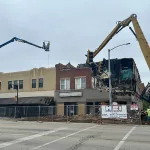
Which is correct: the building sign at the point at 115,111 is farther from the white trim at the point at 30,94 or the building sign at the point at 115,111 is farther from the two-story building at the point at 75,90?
the white trim at the point at 30,94

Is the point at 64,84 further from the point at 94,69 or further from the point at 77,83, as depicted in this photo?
the point at 94,69

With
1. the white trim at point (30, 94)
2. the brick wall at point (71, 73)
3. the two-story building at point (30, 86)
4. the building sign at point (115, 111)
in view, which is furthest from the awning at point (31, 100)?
the building sign at point (115, 111)

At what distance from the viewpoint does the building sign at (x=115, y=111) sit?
34.1m

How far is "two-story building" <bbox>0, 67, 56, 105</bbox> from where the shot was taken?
179 feet

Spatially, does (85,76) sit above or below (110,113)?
above

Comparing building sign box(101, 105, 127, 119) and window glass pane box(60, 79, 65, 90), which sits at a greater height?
window glass pane box(60, 79, 65, 90)

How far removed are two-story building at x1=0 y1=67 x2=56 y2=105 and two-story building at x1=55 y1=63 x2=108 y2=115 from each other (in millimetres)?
1205

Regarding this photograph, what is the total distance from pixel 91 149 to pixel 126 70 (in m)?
39.1

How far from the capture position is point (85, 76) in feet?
171

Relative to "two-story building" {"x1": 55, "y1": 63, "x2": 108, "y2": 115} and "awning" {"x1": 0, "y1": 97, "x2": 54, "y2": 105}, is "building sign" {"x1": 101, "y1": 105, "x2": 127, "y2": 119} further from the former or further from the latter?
"awning" {"x1": 0, "y1": 97, "x2": 54, "y2": 105}

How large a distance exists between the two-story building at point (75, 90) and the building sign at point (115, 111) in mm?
14757

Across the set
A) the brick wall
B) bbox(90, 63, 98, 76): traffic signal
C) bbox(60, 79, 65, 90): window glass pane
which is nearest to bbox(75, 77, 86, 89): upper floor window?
the brick wall

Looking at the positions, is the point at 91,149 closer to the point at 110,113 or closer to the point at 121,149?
the point at 121,149

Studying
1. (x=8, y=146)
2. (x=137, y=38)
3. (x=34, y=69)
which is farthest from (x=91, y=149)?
(x=34, y=69)
